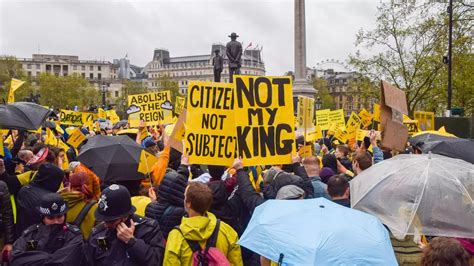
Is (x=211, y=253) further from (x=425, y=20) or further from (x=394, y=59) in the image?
(x=394, y=59)

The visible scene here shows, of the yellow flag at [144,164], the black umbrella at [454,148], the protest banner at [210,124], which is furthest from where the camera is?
the black umbrella at [454,148]

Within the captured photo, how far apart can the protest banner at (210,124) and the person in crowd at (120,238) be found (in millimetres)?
1530

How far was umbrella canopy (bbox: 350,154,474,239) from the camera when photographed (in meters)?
4.10

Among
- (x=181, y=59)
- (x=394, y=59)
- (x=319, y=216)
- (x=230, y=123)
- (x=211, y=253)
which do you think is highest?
(x=181, y=59)

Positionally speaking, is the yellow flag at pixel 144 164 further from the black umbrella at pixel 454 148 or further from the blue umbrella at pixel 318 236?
the black umbrella at pixel 454 148

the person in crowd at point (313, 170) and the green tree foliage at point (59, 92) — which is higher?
the green tree foliage at point (59, 92)

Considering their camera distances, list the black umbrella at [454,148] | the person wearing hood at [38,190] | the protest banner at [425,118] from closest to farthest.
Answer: the person wearing hood at [38,190] → the black umbrella at [454,148] → the protest banner at [425,118]

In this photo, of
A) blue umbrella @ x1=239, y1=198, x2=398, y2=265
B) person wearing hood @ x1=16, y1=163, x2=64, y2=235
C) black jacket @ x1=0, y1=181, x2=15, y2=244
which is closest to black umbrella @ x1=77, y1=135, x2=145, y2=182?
person wearing hood @ x1=16, y1=163, x2=64, y2=235

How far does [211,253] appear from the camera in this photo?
3777 mm

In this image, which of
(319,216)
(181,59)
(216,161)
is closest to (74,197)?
(216,161)

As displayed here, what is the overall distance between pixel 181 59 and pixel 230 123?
162 metres

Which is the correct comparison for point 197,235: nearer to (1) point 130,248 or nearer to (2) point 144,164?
(1) point 130,248

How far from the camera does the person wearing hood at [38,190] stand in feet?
16.1

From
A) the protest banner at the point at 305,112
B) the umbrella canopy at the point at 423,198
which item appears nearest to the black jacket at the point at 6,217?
the umbrella canopy at the point at 423,198
